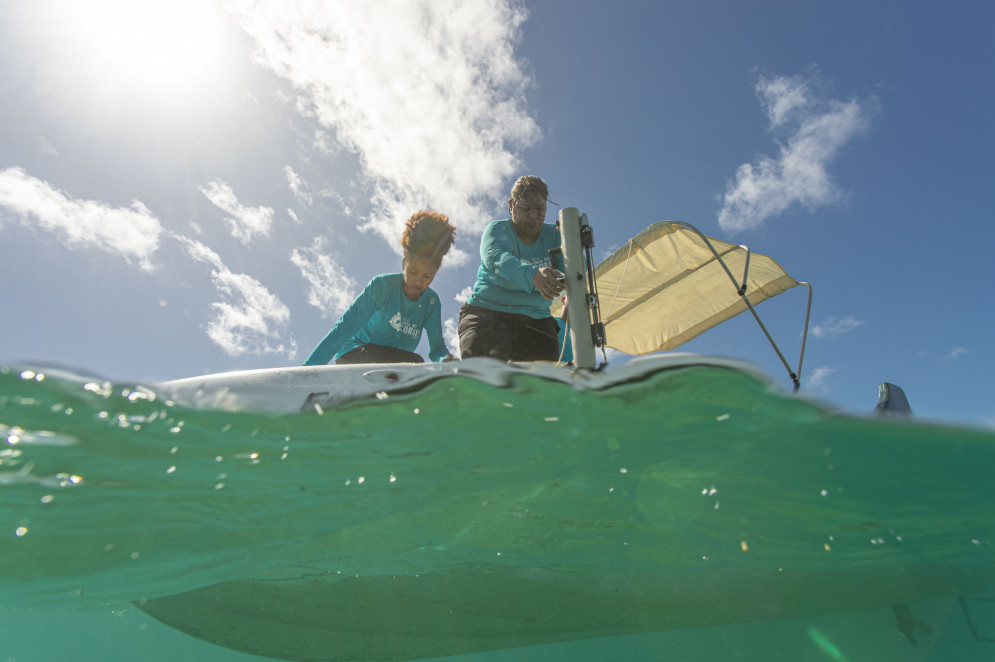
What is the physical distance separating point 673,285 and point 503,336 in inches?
137

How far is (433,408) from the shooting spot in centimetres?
274

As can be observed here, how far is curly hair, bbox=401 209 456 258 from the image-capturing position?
4516 millimetres

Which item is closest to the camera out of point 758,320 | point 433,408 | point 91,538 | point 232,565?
point 433,408

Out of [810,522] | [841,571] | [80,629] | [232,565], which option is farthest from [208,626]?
[841,571]

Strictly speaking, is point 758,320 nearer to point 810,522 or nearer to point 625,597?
point 810,522

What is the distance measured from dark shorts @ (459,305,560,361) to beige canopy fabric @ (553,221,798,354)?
183cm

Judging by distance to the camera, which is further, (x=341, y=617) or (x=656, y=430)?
(x=341, y=617)

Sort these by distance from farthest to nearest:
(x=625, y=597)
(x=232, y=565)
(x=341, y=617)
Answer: (x=625, y=597) < (x=341, y=617) < (x=232, y=565)

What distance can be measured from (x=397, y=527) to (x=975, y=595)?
743cm

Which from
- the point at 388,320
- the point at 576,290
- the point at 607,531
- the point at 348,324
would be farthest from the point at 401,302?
the point at 607,531

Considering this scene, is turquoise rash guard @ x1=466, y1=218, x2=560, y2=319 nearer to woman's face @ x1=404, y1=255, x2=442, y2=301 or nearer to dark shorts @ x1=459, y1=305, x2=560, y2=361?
dark shorts @ x1=459, y1=305, x2=560, y2=361

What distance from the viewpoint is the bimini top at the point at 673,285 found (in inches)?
224

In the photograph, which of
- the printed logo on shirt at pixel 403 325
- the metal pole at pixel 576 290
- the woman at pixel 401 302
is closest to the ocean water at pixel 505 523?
the metal pole at pixel 576 290

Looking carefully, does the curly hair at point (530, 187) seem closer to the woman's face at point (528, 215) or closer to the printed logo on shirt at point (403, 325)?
the woman's face at point (528, 215)
